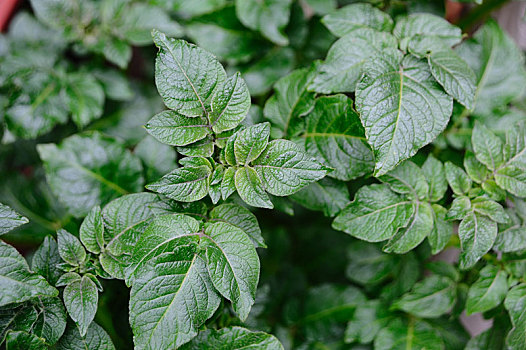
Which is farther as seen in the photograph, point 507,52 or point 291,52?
point 291,52

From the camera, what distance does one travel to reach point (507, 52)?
99cm

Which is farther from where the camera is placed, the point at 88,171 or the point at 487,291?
the point at 88,171

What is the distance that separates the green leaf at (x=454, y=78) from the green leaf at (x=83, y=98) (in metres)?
0.72

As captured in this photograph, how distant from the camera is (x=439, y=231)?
80 centimetres

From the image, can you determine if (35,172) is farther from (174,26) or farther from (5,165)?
(174,26)

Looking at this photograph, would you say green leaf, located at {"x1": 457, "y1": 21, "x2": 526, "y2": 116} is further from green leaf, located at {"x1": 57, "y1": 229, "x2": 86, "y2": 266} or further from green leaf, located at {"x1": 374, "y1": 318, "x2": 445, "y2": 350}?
green leaf, located at {"x1": 57, "y1": 229, "x2": 86, "y2": 266}

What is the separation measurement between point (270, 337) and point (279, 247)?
0.44 meters

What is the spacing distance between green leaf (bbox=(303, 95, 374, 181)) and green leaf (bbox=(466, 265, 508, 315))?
288 millimetres

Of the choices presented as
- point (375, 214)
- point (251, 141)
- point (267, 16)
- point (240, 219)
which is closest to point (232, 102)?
point (251, 141)

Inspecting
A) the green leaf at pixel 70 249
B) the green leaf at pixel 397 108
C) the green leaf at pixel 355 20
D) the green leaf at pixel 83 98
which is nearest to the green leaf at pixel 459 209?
the green leaf at pixel 397 108

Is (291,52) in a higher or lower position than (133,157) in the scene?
higher

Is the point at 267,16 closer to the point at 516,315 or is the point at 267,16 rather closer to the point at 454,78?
the point at 454,78

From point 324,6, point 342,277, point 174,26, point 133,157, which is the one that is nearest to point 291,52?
point 324,6

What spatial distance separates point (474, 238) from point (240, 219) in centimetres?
38
